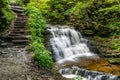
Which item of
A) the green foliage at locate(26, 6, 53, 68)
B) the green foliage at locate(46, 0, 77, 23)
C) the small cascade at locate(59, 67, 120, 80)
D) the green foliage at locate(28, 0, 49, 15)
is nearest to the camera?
the green foliage at locate(26, 6, 53, 68)

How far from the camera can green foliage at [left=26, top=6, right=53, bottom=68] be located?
33.7 feet

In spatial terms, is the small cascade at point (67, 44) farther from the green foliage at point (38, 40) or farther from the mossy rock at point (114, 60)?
the mossy rock at point (114, 60)

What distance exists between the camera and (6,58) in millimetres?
10180

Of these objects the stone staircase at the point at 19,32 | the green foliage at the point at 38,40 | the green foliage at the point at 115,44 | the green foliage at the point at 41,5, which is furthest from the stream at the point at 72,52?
the green foliage at the point at 41,5

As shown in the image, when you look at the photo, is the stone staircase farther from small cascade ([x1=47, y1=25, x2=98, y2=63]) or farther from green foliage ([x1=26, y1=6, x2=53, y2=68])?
small cascade ([x1=47, y1=25, x2=98, y2=63])

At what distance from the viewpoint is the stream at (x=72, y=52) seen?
10.8 meters

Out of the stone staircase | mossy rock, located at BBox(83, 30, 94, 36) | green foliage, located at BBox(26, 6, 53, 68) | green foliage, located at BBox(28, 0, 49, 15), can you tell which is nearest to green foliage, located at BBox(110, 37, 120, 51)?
mossy rock, located at BBox(83, 30, 94, 36)

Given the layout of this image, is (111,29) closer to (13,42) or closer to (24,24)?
(24,24)

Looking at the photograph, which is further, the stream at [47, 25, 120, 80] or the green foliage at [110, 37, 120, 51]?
the green foliage at [110, 37, 120, 51]

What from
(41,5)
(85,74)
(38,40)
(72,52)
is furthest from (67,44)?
(41,5)

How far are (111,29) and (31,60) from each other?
721 centimetres

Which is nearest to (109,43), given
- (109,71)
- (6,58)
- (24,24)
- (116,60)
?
(116,60)

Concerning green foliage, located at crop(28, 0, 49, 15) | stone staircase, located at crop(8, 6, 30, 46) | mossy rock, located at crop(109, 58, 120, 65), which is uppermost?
green foliage, located at crop(28, 0, 49, 15)

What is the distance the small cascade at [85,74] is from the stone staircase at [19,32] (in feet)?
7.80
